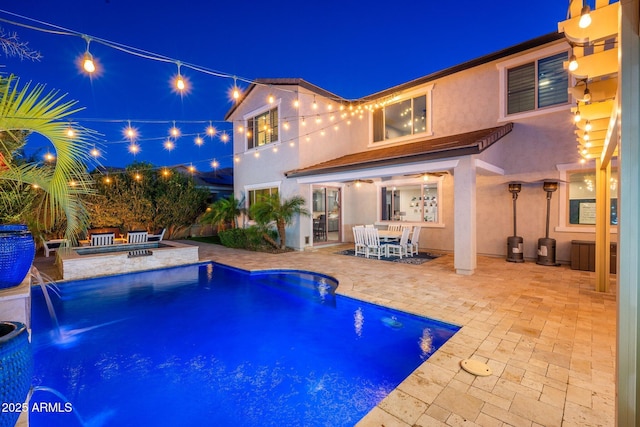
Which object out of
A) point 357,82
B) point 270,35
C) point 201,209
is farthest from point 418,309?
point 357,82

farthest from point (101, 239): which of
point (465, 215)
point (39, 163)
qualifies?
point (465, 215)

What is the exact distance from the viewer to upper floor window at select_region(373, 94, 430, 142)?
1180cm

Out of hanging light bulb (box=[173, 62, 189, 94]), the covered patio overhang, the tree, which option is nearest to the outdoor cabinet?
the covered patio overhang

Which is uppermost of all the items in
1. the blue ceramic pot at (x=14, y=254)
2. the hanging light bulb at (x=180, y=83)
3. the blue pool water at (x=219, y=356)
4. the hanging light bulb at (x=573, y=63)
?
the hanging light bulb at (x=180, y=83)

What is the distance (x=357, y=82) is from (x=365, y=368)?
48158 mm

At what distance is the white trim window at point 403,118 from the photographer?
38.2 feet

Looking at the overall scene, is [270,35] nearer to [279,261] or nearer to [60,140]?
[279,261]

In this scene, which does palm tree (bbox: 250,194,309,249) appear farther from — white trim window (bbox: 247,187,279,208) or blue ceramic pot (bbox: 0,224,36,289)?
blue ceramic pot (bbox: 0,224,36,289)

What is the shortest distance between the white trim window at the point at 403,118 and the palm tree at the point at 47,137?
36.2ft

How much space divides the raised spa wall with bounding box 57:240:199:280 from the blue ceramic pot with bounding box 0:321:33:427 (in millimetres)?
7255

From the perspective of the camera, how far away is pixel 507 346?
4.02m

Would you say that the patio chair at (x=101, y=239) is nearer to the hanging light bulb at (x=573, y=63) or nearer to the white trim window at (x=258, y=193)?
the white trim window at (x=258, y=193)

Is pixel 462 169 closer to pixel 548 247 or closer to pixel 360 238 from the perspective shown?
pixel 548 247

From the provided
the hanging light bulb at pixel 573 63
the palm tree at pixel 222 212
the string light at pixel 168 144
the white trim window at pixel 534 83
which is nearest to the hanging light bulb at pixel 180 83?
the hanging light bulb at pixel 573 63
